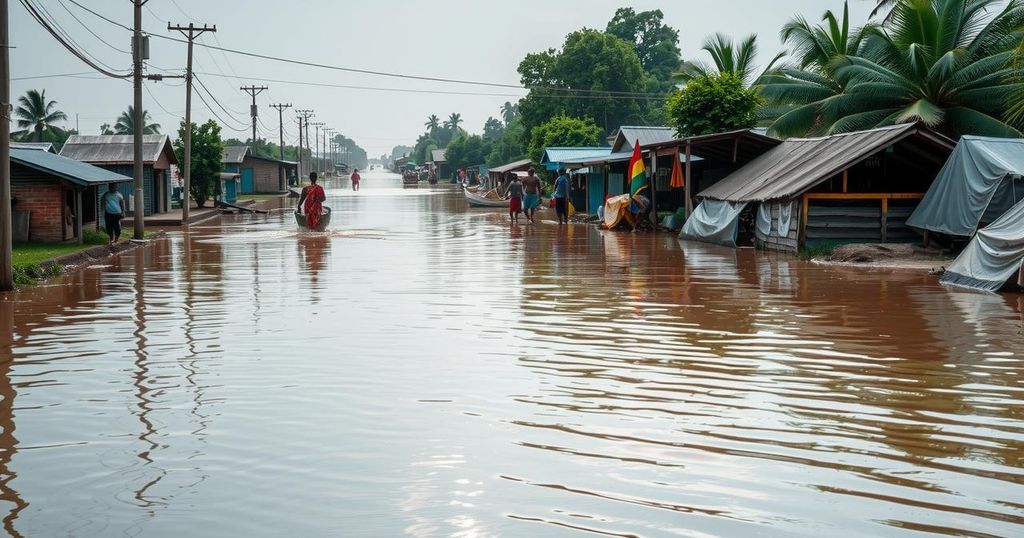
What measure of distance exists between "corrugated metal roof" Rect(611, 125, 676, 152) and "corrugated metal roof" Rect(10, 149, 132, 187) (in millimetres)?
18701

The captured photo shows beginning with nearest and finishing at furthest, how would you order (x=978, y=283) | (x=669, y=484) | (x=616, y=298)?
(x=669, y=484) < (x=616, y=298) < (x=978, y=283)

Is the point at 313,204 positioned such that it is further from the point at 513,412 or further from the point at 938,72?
the point at 513,412

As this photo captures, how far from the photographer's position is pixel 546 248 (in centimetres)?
2469

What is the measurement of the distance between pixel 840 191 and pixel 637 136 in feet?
50.7

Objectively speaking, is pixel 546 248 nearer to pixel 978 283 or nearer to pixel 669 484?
pixel 978 283

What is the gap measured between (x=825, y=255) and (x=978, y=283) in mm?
5743

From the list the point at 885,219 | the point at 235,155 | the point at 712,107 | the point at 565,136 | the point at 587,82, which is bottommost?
the point at 885,219

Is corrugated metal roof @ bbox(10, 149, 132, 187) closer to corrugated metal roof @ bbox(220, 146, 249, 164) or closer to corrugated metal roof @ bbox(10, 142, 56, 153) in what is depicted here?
corrugated metal roof @ bbox(10, 142, 56, 153)

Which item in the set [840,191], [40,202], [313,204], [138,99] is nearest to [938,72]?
[840,191]

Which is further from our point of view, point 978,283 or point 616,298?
point 978,283

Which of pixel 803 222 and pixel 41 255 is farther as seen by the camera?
pixel 803 222

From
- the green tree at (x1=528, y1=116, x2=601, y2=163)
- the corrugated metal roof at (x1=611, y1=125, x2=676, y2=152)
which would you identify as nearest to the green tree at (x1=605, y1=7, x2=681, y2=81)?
the green tree at (x1=528, y1=116, x2=601, y2=163)

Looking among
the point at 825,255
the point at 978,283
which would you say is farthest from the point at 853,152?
the point at 978,283

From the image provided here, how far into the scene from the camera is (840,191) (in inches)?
978
